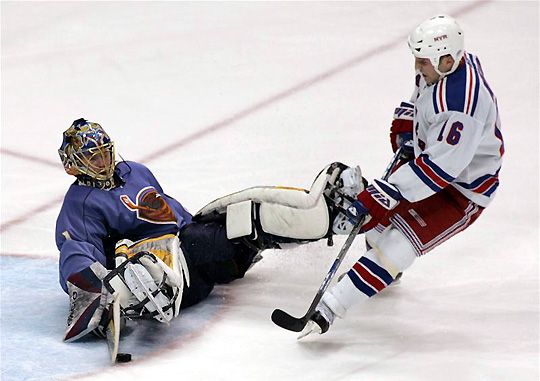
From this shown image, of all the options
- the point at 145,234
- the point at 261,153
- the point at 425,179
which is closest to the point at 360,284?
the point at 425,179

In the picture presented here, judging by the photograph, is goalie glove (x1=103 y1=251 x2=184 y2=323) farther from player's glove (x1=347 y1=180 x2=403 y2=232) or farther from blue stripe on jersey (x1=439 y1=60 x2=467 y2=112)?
blue stripe on jersey (x1=439 y1=60 x2=467 y2=112)

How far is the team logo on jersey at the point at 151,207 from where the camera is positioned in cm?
355

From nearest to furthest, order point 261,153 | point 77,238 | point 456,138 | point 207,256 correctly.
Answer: point 456,138 < point 77,238 < point 207,256 < point 261,153

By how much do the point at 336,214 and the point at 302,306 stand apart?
35 cm

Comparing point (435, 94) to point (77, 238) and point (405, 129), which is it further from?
point (77, 238)

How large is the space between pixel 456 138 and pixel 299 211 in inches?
20.2

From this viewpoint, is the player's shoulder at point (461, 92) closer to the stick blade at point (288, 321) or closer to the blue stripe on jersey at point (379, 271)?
the blue stripe on jersey at point (379, 271)

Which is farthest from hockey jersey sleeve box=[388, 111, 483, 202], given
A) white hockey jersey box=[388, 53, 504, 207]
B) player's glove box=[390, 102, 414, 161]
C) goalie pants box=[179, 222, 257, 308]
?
goalie pants box=[179, 222, 257, 308]

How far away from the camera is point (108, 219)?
3525 mm

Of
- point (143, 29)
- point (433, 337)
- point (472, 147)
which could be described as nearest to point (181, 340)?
point (433, 337)

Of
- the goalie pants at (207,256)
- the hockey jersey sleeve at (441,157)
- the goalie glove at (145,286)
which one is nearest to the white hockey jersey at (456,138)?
the hockey jersey sleeve at (441,157)

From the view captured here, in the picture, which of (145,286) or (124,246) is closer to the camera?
(145,286)

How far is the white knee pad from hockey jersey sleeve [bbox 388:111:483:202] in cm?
13

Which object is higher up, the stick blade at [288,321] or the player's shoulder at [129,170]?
the player's shoulder at [129,170]
